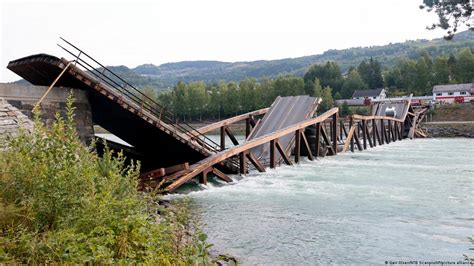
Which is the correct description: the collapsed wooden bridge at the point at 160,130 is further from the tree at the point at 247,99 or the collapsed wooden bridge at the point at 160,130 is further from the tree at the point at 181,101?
the tree at the point at 181,101

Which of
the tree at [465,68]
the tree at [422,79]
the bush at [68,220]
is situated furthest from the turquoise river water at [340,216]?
the tree at [465,68]

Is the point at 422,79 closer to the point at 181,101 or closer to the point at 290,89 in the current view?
the point at 290,89

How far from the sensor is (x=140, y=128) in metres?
14.3

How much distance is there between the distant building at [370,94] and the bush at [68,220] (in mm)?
97153

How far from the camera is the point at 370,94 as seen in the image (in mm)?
98500

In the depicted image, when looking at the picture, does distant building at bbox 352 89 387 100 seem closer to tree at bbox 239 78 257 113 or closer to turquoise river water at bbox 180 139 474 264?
tree at bbox 239 78 257 113

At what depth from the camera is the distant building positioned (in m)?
97.3

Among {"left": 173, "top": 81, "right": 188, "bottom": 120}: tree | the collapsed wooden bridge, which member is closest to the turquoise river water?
the collapsed wooden bridge

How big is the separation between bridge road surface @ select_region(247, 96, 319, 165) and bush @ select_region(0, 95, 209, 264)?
15333 millimetres

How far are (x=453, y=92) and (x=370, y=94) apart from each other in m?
18.7

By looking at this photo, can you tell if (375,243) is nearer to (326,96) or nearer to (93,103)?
(93,103)

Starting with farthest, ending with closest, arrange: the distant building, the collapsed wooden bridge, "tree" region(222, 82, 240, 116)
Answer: the distant building < "tree" region(222, 82, 240, 116) < the collapsed wooden bridge

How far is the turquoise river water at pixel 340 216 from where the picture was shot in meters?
7.78

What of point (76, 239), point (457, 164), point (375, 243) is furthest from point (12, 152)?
point (457, 164)
